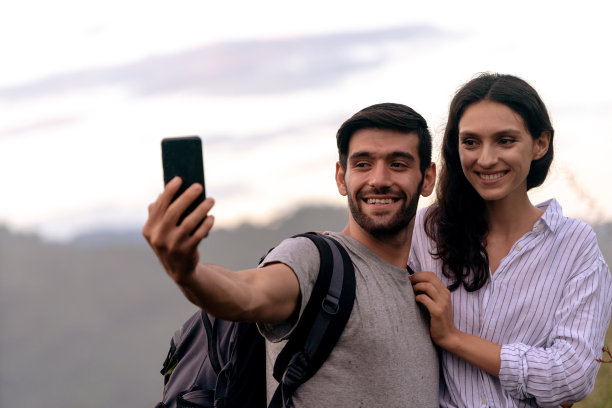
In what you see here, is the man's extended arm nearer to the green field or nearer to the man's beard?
the man's beard

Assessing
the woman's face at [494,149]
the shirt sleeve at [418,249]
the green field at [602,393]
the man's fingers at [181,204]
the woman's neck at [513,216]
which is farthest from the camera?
the green field at [602,393]

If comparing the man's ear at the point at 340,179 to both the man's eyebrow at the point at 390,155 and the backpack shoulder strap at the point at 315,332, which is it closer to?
the man's eyebrow at the point at 390,155

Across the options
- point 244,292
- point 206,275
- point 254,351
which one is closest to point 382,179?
point 254,351

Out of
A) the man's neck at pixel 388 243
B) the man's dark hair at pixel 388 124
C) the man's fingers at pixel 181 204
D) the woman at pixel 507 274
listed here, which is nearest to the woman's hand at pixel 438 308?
the woman at pixel 507 274

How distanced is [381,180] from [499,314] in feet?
2.99

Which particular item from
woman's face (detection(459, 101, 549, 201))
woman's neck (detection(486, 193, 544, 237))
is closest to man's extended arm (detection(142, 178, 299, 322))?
woman's face (detection(459, 101, 549, 201))

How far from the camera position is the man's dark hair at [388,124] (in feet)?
12.8

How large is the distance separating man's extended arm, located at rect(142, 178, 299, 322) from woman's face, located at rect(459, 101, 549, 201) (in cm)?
135

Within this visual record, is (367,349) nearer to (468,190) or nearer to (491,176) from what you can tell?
(491,176)

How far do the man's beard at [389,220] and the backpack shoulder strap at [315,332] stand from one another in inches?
19.3

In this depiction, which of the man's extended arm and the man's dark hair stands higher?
the man's dark hair

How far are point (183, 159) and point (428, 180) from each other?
1.87 meters

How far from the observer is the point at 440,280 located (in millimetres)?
4117

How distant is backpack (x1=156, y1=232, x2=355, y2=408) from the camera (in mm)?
3352
